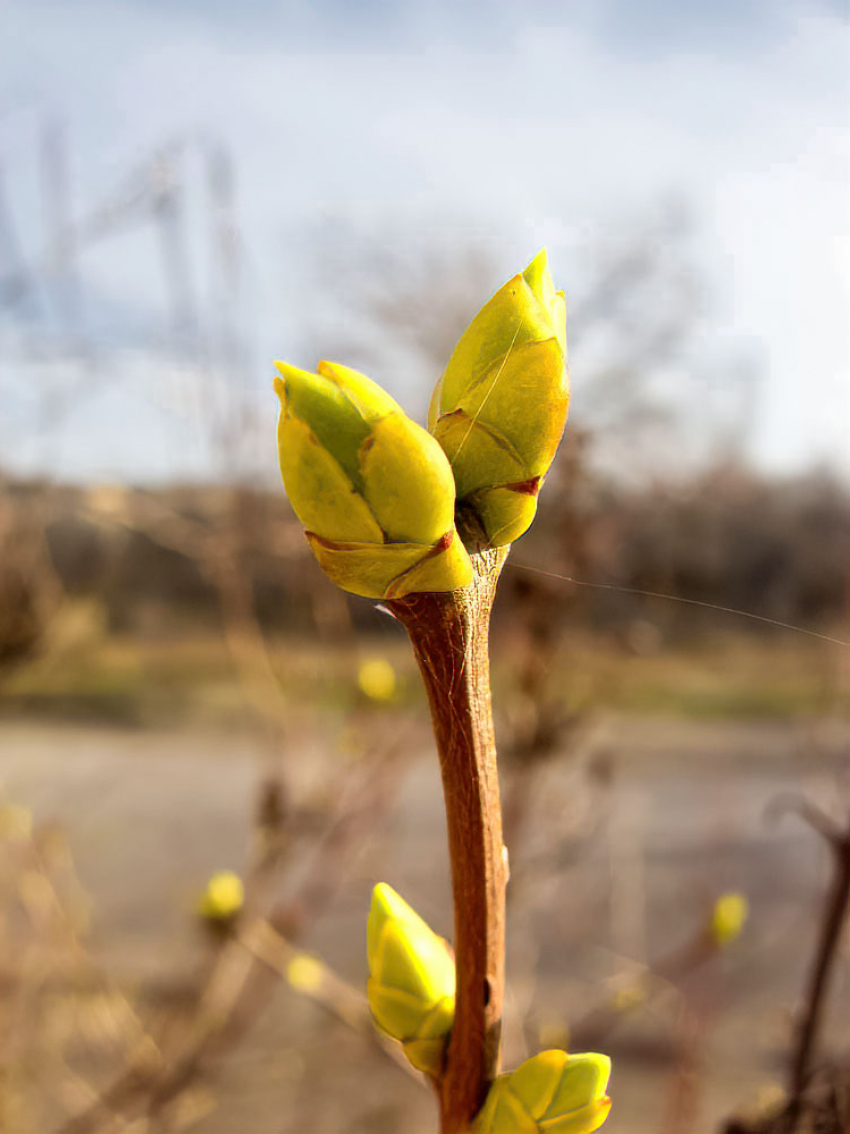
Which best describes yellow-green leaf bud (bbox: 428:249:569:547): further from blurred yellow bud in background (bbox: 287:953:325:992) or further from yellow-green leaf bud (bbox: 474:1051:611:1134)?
blurred yellow bud in background (bbox: 287:953:325:992)

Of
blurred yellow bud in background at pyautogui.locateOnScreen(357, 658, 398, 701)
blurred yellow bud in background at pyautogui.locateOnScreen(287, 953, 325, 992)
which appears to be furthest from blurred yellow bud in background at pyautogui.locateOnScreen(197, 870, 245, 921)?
blurred yellow bud in background at pyautogui.locateOnScreen(357, 658, 398, 701)

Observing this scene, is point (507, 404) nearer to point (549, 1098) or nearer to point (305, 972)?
point (549, 1098)

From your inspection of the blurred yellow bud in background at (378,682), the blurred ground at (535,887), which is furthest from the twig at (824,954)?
the blurred yellow bud in background at (378,682)

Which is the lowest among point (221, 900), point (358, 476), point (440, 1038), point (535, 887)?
point (535, 887)

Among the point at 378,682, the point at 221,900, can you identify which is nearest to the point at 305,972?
the point at 221,900

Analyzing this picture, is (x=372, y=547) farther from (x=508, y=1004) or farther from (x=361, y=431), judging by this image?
(x=508, y=1004)

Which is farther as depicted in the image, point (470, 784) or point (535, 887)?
point (535, 887)
